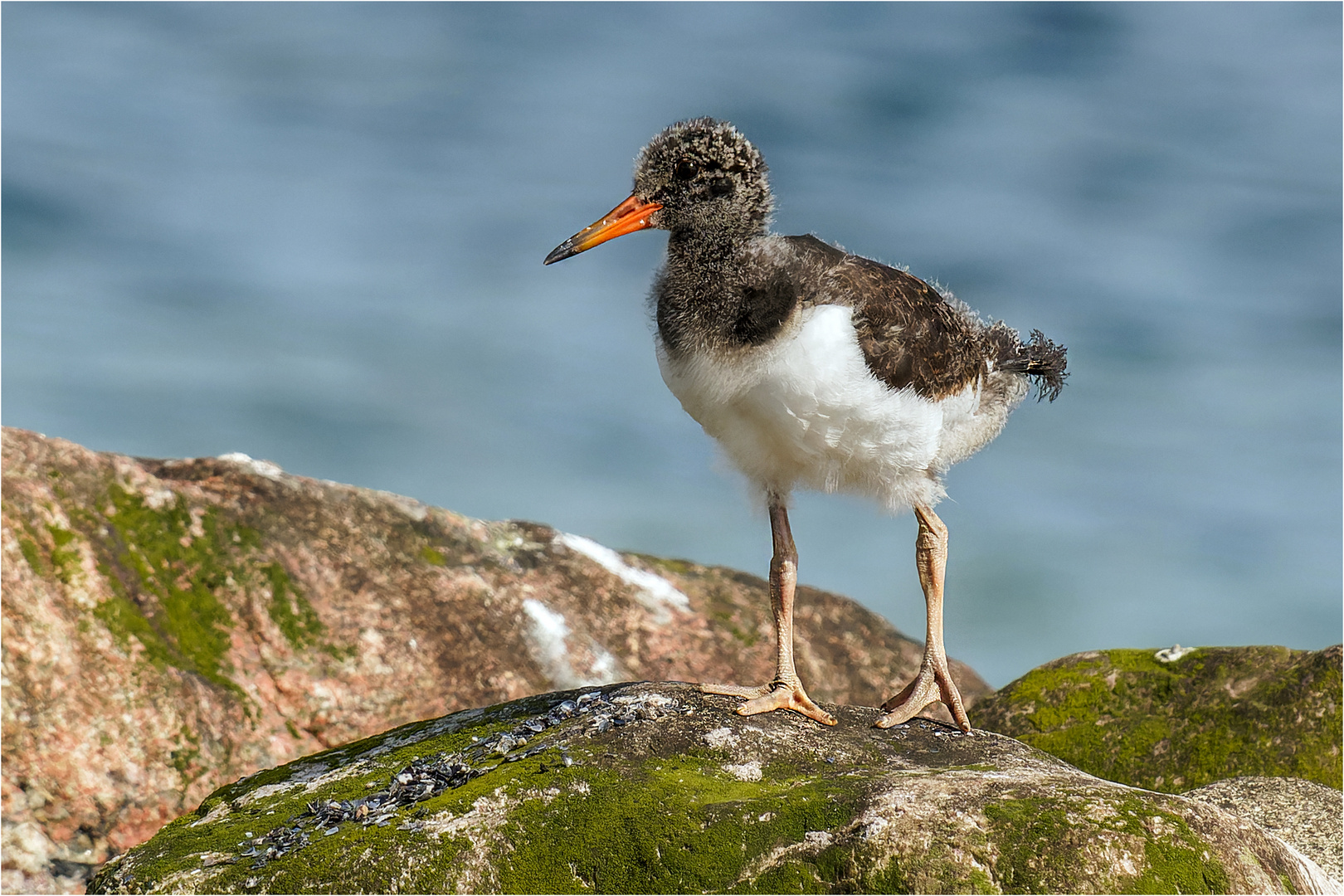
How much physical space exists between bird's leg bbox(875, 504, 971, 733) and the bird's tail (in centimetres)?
155

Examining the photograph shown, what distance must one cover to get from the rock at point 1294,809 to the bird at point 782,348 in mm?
2496

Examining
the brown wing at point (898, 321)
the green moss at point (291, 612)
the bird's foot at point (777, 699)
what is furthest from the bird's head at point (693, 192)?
the green moss at point (291, 612)

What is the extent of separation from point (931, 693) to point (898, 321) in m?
2.85

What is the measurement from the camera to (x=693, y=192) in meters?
7.39

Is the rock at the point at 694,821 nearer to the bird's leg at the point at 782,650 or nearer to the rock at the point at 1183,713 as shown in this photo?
the bird's leg at the point at 782,650

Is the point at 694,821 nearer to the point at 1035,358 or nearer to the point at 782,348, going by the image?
the point at 782,348

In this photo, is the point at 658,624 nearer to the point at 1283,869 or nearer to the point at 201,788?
the point at 201,788

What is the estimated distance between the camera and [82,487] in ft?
38.4

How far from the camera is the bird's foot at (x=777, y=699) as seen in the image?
297 inches

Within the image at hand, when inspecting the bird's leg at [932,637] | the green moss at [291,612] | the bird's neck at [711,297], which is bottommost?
the bird's leg at [932,637]

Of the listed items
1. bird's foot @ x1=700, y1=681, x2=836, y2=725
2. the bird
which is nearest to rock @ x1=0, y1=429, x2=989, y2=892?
bird's foot @ x1=700, y1=681, x2=836, y2=725

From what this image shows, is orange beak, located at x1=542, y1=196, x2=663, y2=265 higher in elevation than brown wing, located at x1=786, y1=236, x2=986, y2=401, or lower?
higher

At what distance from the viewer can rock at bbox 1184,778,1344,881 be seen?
805cm

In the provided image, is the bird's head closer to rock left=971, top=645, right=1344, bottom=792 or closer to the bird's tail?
the bird's tail
